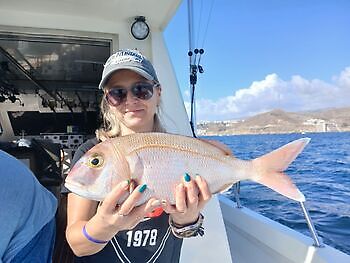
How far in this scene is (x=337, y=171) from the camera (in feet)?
29.3

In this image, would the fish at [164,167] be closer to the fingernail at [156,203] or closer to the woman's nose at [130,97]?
the fingernail at [156,203]

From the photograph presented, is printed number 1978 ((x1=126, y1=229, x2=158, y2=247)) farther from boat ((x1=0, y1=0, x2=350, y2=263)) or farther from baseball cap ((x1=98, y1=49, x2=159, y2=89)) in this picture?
boat ((x1=0, y1=0, x2=350, y2=263))

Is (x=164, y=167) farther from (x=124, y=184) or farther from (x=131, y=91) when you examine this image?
(x=131, y=91)

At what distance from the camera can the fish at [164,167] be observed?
0.90 meters

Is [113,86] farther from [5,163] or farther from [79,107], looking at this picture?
[79,107]

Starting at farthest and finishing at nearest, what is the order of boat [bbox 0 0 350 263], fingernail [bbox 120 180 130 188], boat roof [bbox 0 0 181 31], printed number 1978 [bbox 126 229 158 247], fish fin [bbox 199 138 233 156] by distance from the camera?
boat roof [bbox 0 0 181 31]
boat [bbox 0 0 350 263]
printed number 1978 [bbox 126 229 158 247]
fish fin [bbox 199 138 233 156]
fingernail [bbox 120 180 130 188]

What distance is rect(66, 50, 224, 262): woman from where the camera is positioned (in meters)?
0.95

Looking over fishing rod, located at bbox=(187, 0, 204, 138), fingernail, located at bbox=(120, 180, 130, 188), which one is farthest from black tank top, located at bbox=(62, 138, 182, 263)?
fishing rod, located at bbox=(187, 0, 204, 138)

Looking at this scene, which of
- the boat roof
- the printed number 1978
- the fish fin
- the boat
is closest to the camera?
the fish fin

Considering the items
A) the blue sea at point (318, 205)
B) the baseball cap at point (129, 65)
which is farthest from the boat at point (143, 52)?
the baseball cap at point (129, 65)

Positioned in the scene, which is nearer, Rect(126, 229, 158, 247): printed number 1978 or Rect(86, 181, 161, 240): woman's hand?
Rect(86, 181, 161, 240): woman's hand

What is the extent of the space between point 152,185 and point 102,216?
18 centimetres

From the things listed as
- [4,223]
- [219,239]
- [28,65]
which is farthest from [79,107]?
[4,223]

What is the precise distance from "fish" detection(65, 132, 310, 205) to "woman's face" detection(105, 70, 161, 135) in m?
0.21
